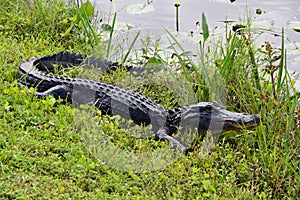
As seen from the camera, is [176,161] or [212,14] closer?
[176,161]

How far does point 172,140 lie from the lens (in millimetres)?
4172

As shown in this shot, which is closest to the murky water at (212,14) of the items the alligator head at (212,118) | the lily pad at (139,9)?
the lily pad at (139,9)

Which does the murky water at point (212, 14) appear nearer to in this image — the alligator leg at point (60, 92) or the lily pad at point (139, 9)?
the lily pad at point (139, 9)

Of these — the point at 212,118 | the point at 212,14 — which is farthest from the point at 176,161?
the point at 212,14

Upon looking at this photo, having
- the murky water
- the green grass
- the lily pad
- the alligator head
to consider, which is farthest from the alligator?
the lily pad

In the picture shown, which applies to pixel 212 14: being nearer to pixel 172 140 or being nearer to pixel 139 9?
pixel 139 9

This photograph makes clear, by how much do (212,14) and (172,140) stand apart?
10.4 ft

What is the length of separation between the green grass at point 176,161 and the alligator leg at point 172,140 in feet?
0.25

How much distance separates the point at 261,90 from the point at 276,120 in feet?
1.49

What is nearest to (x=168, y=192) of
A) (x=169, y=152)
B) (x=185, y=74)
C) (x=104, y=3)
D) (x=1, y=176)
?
(x=169, y=152)

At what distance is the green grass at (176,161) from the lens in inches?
135

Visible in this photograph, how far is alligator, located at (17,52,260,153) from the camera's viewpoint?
4211 mm

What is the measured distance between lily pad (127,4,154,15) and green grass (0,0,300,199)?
7.03ft

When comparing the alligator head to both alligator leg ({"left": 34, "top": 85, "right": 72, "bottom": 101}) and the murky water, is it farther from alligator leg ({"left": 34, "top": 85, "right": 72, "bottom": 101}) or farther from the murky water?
the murky water
